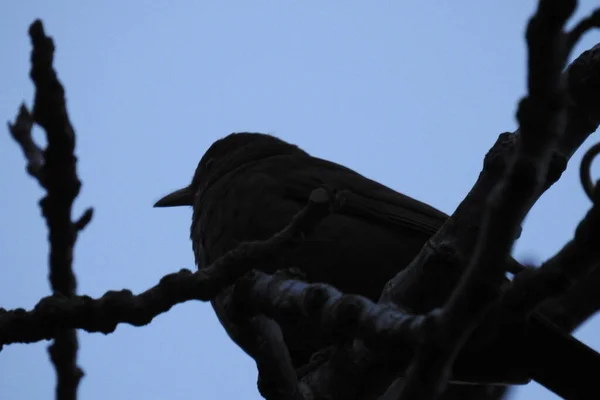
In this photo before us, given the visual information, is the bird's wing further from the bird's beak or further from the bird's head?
the bird's beak

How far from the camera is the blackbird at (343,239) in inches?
144

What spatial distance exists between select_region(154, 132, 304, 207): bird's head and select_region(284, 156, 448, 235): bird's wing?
764 mm

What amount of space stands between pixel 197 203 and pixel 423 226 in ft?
5.49

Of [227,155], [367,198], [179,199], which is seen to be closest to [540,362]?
[367,198]

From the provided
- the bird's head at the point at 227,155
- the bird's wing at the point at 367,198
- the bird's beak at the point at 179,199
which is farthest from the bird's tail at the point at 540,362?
the bird's beak at the point at 179,199

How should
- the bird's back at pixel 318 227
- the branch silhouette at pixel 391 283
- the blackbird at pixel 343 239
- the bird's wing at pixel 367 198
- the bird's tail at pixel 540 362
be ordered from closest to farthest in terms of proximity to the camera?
1. the branch silhouette at pixel 391 283
2. the bird's tail at pixel 540 362
3. the blackbird at pixel 343 239
4. the bird's back at pixel 318 227
5. the bird's wing at pixel 367 198

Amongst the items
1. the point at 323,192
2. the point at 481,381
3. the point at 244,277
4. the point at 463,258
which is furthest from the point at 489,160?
the point at 481,381

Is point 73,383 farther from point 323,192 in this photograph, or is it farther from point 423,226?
point 423,226

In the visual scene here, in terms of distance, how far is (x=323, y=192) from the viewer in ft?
9.11

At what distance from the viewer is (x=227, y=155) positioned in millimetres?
6336

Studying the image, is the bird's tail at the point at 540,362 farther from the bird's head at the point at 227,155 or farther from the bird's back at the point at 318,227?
the bird's head at the point at 227,155

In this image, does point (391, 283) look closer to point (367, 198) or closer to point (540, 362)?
point (540, 362)

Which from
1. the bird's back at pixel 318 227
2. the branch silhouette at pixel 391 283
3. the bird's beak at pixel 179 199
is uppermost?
the bird's beak at pixel 179 199

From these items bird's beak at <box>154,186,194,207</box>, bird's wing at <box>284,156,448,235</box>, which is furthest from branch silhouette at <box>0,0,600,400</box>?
bird's beak at <box>154,186,194,207</box>
